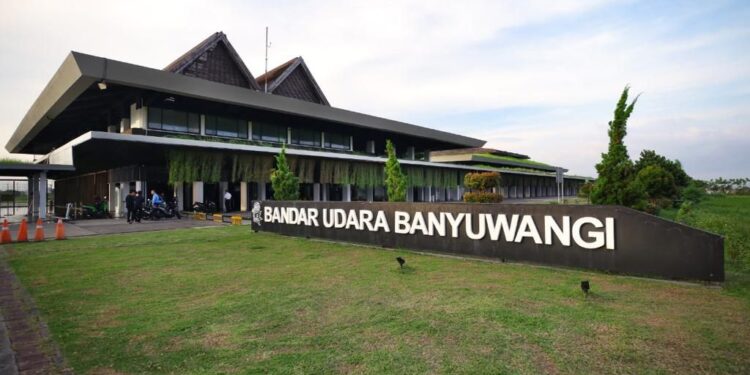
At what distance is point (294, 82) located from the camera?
1550 inches

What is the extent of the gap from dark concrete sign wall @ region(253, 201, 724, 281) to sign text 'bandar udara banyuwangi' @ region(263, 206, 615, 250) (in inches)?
0.7

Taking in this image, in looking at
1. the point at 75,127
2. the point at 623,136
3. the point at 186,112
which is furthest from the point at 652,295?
the point at 75,127

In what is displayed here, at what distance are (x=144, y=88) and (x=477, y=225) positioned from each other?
21653mm

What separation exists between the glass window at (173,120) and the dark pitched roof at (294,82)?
10.4 meters

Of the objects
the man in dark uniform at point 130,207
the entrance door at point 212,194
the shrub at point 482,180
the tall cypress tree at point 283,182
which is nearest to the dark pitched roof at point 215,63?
the entrance door at point 212,194

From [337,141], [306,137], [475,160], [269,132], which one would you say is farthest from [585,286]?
[475,160]

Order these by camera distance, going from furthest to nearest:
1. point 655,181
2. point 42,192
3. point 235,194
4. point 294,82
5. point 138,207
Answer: point 294,82 < point 235,194 < point 655,181 < point 42,192 < point 138,207

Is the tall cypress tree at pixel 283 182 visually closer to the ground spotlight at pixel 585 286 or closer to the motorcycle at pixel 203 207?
the motorcycle at pixel 203 207

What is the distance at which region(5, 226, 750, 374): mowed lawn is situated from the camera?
3.52 meters

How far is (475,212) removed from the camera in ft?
28.8

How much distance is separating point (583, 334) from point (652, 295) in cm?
236

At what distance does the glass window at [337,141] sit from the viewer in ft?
123

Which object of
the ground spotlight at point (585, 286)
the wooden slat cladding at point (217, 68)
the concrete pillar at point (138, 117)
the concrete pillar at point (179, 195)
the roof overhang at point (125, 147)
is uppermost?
the wooden slat cladding at point (217, 68)

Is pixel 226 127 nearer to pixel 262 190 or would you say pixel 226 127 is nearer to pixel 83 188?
pixel 262 190
